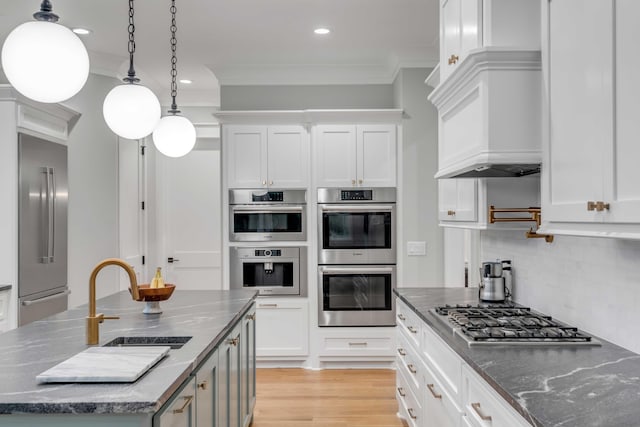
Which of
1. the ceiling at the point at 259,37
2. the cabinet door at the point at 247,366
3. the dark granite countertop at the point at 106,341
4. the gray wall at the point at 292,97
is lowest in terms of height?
the cabinet door at the point at 247,366

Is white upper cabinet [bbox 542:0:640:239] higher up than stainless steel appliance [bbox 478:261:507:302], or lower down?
higher up

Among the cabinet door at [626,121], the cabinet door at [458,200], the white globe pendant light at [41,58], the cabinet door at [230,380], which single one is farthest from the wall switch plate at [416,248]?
the white globe pendant light at [41,58]

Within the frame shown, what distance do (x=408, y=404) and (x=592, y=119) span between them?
2.17m

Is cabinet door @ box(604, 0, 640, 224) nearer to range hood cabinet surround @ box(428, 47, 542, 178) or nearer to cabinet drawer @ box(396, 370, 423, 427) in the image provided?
range hood cabinet surround @ box(428, 47, 542, 178)

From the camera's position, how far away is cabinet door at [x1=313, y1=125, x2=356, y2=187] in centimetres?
487

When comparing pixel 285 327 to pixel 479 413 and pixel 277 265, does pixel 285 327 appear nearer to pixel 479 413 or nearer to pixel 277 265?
pixel 277 265

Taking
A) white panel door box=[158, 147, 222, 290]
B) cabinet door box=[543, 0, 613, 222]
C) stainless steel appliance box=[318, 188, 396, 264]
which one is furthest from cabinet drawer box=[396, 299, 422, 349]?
white panel door box=[158, 147, 222, 290]

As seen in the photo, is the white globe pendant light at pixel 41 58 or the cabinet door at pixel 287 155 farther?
the cabinet door at pixel 287 155

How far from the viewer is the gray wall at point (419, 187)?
15.8 feet

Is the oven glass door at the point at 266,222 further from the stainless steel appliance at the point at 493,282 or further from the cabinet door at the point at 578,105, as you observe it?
the cabinet door at the point at 578,105

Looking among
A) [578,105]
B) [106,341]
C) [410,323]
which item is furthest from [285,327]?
[578,105]

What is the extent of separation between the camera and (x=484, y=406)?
1.75 m

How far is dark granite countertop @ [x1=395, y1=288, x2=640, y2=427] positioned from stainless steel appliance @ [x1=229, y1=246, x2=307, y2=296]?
9.13ft

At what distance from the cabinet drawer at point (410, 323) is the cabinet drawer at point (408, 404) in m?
0.30
